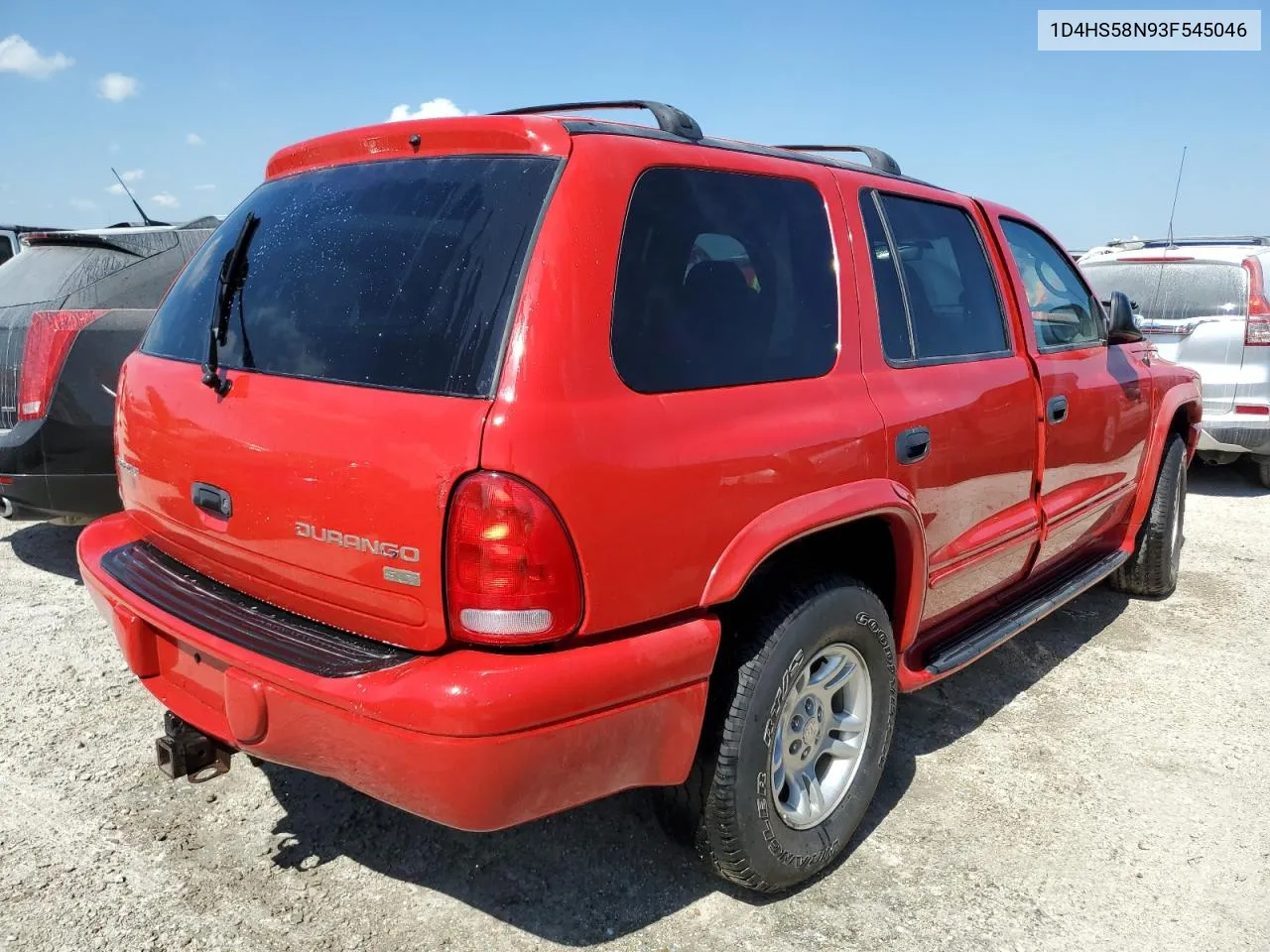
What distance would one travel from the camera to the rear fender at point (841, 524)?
2.09 m

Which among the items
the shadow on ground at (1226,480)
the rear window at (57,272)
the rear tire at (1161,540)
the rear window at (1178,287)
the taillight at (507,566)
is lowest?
the shadow on ground at (1226,480)

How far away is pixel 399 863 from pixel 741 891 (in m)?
0.91

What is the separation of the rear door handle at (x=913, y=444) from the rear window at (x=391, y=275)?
1.17 metres

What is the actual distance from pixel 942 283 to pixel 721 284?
115 cm

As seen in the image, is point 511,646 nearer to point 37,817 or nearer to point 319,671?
point 319,671

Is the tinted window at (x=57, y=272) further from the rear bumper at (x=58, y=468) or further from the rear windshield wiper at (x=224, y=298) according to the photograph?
the rear windshield wiper at (x=224, y=298)

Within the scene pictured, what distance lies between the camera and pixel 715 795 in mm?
2254

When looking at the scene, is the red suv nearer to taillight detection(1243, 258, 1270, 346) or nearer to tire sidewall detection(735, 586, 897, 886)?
tire sidewall detection(735, 586, 897, 886)

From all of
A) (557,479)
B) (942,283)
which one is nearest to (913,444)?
(942,283)

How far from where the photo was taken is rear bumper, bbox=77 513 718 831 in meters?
1.79

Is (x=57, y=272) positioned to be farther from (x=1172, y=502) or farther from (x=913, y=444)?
(x=1172, y=502)

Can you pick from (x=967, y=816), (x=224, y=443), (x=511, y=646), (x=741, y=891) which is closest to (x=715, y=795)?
(x=741, y=891)

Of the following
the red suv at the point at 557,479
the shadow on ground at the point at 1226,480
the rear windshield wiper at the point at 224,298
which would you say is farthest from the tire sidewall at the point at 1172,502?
the rear windshield wiper at the point at 224,298

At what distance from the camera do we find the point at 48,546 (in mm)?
5348
